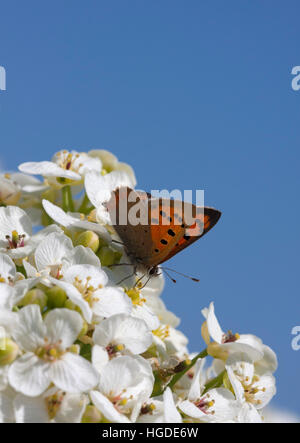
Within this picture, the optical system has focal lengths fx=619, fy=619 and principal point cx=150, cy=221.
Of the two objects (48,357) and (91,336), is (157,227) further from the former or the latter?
(48,357)

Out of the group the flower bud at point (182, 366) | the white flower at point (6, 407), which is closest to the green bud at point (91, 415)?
the white flower at point (6, 407)

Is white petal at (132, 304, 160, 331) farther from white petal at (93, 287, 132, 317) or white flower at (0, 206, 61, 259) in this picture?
white flower at (0, 206, 61, 259)

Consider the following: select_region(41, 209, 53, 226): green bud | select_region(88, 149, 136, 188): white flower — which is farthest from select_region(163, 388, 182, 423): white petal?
select_region(88, 149, 136, 188): white flower

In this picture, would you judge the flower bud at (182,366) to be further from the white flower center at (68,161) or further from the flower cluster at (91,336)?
the white flower center at (68,161)
